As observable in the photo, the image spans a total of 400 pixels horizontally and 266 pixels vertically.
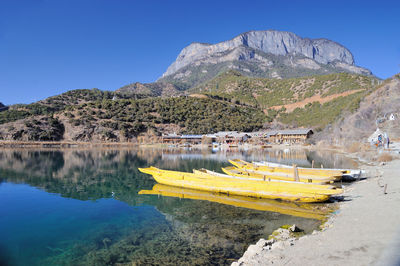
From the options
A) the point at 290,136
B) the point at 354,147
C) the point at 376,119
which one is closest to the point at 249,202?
the point at 354,147

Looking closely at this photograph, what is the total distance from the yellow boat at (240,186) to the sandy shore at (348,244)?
8.26ft

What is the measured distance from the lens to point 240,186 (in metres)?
16.3

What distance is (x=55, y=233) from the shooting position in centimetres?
1151

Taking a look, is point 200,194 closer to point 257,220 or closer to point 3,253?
point 257,220

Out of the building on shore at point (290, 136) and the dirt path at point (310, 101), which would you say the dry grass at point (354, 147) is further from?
the dirt path at point (310, 101)

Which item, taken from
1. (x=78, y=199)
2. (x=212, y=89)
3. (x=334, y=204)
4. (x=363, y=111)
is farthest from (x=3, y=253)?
(x=212, y=89)

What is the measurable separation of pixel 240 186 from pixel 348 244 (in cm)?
870

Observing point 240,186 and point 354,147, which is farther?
point 354,147

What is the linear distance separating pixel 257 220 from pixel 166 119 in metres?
88.2

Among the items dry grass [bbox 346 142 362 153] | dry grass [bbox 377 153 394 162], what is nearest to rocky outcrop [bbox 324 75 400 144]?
dry grass [bbox 346 142 362 153]

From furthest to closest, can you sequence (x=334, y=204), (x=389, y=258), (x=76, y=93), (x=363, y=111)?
1. (x=76, y=93)
2. (x=363, y=111)
3. (x=334, y=204)
4. (x=389, y=258)

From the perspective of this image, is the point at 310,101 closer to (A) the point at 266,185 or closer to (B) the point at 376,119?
(B) the point at 376,119

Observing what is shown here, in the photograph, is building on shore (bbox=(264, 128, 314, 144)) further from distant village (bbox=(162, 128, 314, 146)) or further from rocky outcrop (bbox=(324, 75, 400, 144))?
rocky outcrop (bbox=(324, 75, 400, 144))

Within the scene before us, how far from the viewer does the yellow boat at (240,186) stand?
47.7ft
